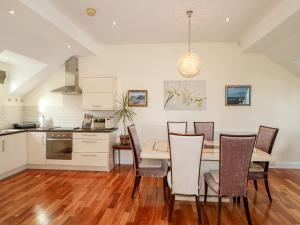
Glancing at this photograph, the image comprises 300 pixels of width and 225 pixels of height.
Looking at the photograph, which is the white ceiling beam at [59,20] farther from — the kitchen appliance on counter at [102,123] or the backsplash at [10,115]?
the backsplash at [10,115]

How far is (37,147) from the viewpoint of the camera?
441cm

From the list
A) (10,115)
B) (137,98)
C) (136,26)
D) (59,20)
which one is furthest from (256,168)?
(10,115)

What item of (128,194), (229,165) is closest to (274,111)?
(229,165)

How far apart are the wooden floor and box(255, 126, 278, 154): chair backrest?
752mm

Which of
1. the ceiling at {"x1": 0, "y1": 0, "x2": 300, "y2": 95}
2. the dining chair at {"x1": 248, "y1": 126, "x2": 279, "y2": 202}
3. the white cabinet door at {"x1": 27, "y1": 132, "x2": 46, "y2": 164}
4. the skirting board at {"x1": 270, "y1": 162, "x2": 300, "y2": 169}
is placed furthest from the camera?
the skirting board at {"x1": 270, "y1": 162, "x2": 300, "y2": 169}

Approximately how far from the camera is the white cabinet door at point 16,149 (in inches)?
155

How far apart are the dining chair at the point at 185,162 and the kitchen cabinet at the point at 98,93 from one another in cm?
256

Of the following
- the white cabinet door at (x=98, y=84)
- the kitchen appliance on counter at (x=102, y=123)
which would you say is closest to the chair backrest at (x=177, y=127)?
the kitchen appliance on counter at (x=102, y=123)

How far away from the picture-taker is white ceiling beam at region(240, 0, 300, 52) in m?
2.54

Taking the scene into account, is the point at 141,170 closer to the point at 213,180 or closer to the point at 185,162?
the point at 185,162

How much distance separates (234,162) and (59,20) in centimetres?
310

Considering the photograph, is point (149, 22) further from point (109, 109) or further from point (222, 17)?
point (109, 109)

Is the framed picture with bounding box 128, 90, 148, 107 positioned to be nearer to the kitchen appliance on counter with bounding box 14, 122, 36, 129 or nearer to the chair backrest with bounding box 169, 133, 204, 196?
the kitchen appliance on counter with bounding box 14, 122, 36, 129

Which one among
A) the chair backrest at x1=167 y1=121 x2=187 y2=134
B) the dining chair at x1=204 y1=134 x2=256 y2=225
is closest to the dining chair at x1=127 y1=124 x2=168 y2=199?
the dining chair at x1=204 y1=134 x2=256 y2=225
